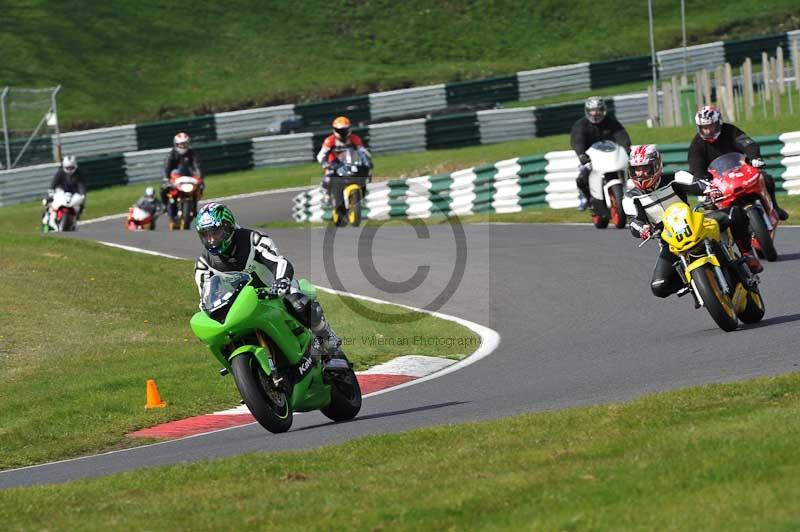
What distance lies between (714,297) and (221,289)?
4.23m

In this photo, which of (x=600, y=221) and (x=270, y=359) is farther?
(x=600, y=221)

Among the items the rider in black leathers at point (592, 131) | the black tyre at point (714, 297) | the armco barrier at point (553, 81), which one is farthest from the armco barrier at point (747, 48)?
the black tyre at point (714, 297)

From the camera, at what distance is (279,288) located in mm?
9523

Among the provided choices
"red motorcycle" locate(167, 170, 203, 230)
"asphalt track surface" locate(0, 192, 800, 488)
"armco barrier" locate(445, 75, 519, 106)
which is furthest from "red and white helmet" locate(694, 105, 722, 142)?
"armco barrier" locate(445, 75, 519, 106)

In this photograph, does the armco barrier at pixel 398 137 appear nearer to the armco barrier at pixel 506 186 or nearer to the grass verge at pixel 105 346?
the armco barrier at pixel 506 186

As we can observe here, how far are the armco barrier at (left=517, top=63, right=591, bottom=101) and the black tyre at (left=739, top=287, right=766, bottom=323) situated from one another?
2998 centimetres

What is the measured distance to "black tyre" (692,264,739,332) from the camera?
453 inches

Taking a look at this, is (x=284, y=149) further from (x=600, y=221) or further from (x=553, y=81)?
(x=600, y=221)

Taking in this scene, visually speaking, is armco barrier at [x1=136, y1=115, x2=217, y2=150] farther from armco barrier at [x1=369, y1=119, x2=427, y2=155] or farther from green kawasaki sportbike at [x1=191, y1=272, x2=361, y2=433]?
green kawasaki sportbike at [x1=191, y1=272, x2=361, y2=433]

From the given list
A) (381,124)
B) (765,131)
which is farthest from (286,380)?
(381,124)

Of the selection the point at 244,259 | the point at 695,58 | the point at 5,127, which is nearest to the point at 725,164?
the point at 244,259

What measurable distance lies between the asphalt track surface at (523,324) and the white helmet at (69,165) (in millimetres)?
5254

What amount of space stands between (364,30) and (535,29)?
6.05 meters

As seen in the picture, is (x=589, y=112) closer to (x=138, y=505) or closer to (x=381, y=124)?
(x=138, y=505)
